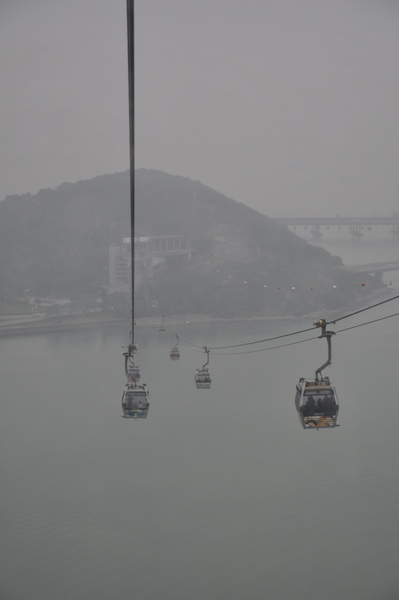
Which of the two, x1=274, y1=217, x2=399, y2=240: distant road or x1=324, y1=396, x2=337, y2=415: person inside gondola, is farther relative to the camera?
x1=274, y1=217, x2=399, y2=240: distant road

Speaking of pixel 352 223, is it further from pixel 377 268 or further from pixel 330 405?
pixel 330 405

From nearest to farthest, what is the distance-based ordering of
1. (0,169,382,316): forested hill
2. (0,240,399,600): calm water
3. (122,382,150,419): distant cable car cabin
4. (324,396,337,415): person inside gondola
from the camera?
(324,396,337,415): person inside gondola < (122,382,150,419): distant cable car cabin < (0,240,399,600): calm water < (0,169,382,316): forested hill

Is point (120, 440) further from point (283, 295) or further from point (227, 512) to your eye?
point (283, 295)

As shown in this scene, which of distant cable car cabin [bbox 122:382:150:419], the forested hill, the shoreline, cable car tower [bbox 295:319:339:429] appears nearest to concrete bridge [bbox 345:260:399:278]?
the forested hill

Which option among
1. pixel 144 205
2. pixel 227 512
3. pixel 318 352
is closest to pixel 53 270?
pixel 144 205

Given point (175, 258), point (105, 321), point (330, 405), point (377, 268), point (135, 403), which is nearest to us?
point (330, 405)

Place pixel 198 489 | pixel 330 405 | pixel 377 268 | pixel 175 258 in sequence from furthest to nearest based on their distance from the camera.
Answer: pixel 175 258 < pixel 377 268 < pixel 198 489 < pixel 330 405

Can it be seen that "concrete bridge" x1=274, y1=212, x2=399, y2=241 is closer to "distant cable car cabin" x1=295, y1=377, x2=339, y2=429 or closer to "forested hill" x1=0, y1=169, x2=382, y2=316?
"forested hill" x1=0, y1=169, x2=382, y2=316

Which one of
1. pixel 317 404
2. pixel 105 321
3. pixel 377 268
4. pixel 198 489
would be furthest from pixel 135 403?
pixel 377 268
